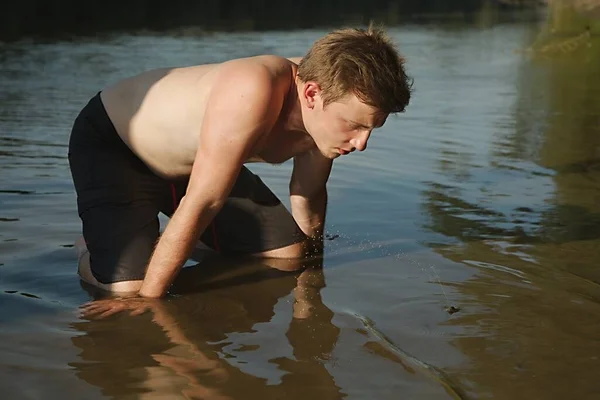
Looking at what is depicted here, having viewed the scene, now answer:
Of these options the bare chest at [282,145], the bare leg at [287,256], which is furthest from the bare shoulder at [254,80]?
the bare leg at [287,256]

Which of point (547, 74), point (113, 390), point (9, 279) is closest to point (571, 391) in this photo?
point (113, 390)

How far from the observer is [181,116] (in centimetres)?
410

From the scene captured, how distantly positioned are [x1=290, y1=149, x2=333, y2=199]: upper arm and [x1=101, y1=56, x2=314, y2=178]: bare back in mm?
282

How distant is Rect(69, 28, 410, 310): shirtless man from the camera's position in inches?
147

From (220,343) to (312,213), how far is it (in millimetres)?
1446

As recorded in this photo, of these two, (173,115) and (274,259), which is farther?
(274,259)

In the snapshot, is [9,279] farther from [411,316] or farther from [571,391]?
[571,391]

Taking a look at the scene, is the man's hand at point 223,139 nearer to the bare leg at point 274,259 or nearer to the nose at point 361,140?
the nose at point 361,140

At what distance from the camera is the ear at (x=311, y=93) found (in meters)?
3.82

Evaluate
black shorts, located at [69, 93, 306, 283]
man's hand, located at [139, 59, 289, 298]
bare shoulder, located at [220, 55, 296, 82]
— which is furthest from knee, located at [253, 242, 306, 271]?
bare shoulder, located at [220, 55, 296, 82]

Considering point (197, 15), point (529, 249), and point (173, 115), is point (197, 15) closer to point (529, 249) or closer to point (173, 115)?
point (529, 249)

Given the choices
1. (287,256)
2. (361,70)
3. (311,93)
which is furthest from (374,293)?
(361,70)

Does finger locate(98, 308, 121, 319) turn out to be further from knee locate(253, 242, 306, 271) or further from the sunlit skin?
knee locate(253, 242, 306, 271)

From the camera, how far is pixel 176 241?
12.8 feet
